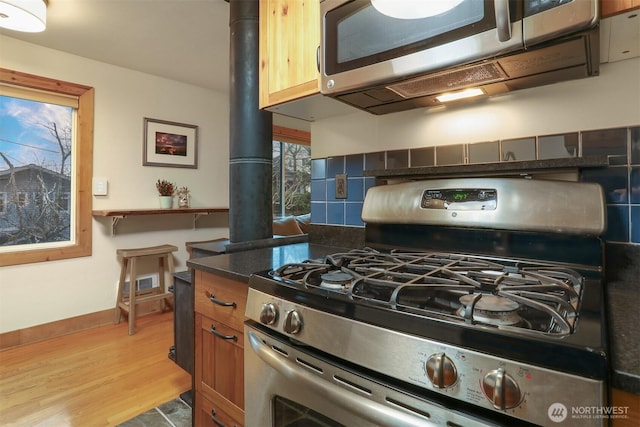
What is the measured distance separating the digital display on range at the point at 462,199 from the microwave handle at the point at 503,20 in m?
0.43

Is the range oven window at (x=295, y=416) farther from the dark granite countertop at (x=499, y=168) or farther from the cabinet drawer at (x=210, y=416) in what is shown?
the dark granite countertop at (x=499, y=168)

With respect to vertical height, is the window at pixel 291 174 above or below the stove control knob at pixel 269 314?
above

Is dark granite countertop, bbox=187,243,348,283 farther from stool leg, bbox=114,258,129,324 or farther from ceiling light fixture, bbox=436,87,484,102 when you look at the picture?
stool leg, bbox=114,258,129,324

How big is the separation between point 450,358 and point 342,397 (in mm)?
255

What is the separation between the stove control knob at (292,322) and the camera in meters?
0.76

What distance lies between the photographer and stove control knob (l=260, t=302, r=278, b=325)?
2.70 ft

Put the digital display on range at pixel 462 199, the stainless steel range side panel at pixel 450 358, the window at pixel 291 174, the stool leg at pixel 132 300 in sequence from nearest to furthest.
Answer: the stainless steel range side panel at pixel 450 358
the digital display on range at pixel 462 199
the stool leg at pixel 132 300
the window at pixel 291 174

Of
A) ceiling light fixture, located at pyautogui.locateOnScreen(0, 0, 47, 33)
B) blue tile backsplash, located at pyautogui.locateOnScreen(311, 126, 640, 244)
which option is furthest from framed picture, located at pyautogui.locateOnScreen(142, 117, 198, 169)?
blue tile backsplash, located at pyautogui.locateOnScreen(311, 126, 640, 244)

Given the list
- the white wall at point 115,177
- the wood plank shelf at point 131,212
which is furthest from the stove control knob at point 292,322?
the white wall at point 115,177

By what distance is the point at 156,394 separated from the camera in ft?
5.95

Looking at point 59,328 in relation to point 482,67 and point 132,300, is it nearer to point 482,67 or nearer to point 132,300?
point 132,300

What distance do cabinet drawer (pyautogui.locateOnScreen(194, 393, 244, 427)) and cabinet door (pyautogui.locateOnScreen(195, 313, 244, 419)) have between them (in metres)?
0.02

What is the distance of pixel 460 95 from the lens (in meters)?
1.11

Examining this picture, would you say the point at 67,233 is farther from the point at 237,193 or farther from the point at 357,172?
the point at 357,172
